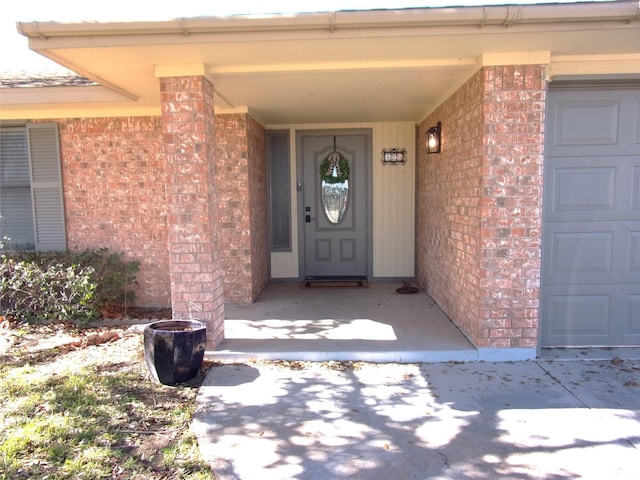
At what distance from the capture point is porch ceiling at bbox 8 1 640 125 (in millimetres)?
2959

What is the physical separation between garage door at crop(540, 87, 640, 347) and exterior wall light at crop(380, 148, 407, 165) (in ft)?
9.65

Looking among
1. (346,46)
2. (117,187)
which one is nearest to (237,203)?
(117,187)

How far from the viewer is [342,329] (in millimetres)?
4527

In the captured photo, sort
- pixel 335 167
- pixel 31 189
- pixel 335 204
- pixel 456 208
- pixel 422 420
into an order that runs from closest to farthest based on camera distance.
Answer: pixel 422 420 < pixel 456 208 < pixel 31 189 < pixel 335 167 < pixel 335 204

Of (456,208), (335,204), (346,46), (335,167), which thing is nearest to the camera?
(346,46)

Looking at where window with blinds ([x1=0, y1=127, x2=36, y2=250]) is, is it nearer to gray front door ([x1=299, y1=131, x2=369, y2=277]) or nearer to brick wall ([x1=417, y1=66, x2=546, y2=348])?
gray front door ([x1=299, y1=131, x2=369, y2=277])

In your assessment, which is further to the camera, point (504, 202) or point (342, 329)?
point (342, 329)

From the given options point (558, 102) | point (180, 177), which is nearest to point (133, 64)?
point (180, 177)

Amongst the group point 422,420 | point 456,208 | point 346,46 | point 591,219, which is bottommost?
point 422,420

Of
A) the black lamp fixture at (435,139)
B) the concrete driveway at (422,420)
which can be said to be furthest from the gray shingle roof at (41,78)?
the black lamp fixture at (435,139)

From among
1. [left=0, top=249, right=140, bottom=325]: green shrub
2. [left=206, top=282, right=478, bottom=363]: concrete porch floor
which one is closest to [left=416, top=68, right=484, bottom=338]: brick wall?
[left=206, top=282, right=478, bottom=363]: concrete porch floor

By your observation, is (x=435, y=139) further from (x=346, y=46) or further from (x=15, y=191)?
(x=15, y=191)

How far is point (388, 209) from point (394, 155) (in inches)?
31.7

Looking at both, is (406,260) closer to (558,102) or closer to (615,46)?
(558,102)
